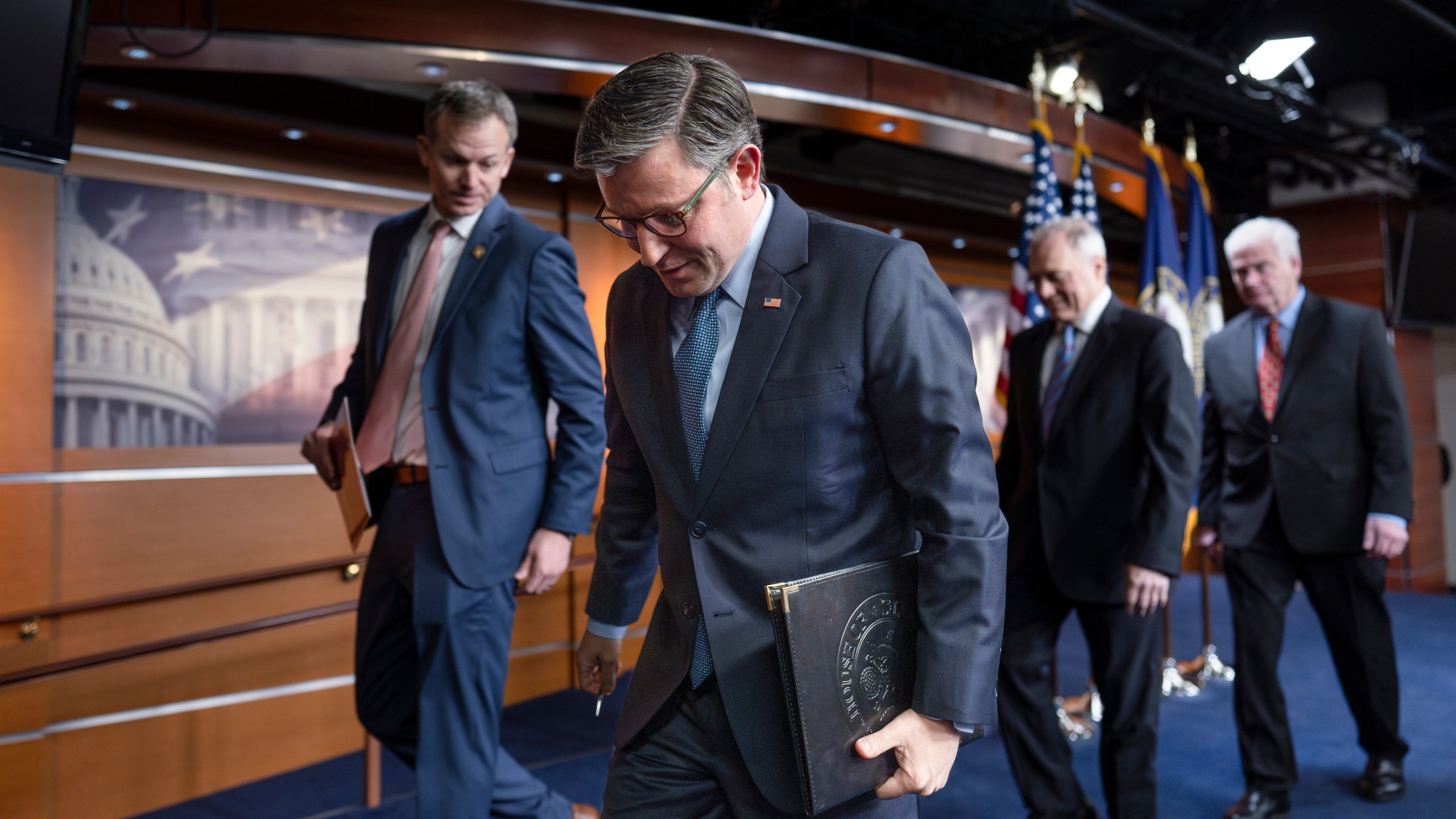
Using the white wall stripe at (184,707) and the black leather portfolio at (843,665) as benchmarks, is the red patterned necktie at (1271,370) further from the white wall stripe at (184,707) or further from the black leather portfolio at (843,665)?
the white wall stripe at (184,707)

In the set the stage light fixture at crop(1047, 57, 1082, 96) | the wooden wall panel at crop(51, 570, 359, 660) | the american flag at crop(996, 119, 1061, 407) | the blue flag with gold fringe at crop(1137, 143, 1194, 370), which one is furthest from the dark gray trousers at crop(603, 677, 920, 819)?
the stage light fixture at crop(1047, 57, 1082, 96)

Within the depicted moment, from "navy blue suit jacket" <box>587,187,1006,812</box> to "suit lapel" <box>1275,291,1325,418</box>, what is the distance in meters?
2.59

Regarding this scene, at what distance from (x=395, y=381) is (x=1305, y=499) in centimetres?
285

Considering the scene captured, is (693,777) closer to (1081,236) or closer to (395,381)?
(395,381)

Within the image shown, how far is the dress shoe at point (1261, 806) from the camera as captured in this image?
3.13 meters

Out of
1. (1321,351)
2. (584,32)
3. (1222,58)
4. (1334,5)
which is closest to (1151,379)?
(1321,351)

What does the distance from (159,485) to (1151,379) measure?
3.50 meters

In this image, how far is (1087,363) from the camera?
113 inches

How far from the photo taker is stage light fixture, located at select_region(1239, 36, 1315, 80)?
555cm

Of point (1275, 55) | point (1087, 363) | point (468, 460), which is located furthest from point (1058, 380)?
point (1275, 55)

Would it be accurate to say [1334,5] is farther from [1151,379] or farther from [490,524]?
[490,524]

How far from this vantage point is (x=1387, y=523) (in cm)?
311

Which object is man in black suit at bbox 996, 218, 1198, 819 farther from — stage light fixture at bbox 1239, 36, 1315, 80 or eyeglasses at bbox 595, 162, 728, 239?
stage light fixture at bbox 1239, 36, 1315, 80

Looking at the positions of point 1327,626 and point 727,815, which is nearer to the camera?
point 727,815
